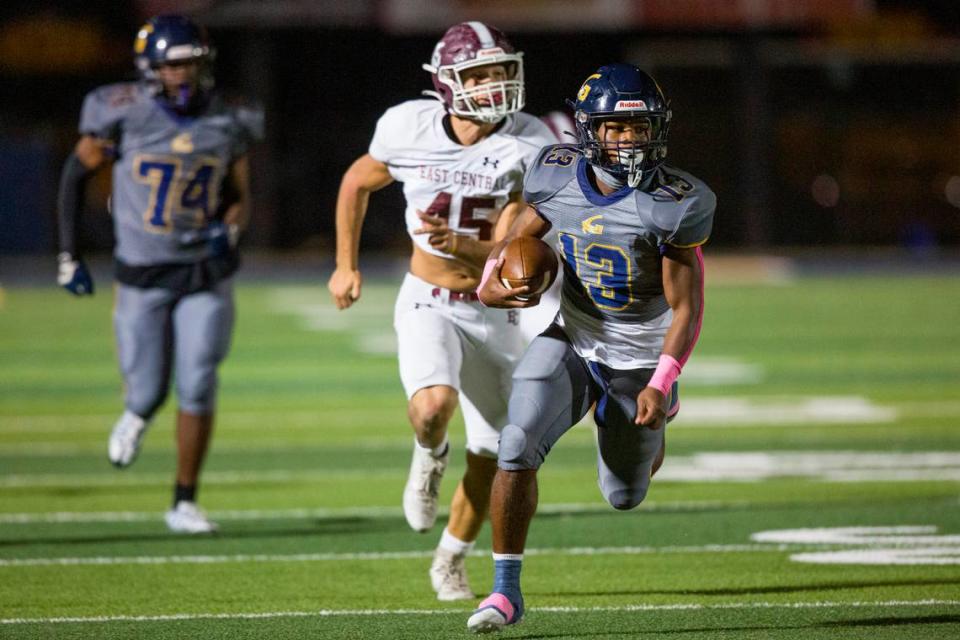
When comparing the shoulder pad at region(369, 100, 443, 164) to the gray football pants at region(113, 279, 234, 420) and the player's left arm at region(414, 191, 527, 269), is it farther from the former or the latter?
the gray football pants at region(113, 279, 234, 420)

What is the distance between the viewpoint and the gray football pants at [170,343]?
20.5ft

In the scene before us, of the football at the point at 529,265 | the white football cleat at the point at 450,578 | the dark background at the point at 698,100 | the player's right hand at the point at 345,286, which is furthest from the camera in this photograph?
the dark background at the point at 698,100

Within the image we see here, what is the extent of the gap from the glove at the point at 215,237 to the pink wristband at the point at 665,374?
8.07 feet

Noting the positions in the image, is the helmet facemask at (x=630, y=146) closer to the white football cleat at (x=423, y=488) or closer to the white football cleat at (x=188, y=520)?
the white football cleat at (x=423, y=488)

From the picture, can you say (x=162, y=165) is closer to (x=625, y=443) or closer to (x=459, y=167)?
(x=459, y=167)

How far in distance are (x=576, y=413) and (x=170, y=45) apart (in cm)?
254

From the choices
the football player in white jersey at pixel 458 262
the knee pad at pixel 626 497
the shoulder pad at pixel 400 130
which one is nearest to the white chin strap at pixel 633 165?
the football player in white jersey at pixel 458 262

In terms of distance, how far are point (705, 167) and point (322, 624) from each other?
21.3m

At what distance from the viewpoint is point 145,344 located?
20.6 feet

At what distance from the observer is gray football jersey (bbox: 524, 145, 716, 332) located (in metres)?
4.44

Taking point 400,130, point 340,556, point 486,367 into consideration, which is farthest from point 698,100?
point 486,367

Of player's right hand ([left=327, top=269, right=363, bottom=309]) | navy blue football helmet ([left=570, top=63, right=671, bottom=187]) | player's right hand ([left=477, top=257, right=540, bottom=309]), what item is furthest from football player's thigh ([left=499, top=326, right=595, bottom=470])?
player's right hand ([left=327, top=269, right=363, bottom=309])

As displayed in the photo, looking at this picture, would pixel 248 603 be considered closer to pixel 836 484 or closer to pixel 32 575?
pixel 32 575

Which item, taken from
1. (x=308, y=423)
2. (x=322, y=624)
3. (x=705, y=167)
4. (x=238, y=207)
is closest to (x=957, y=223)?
(x=705, y=167)
